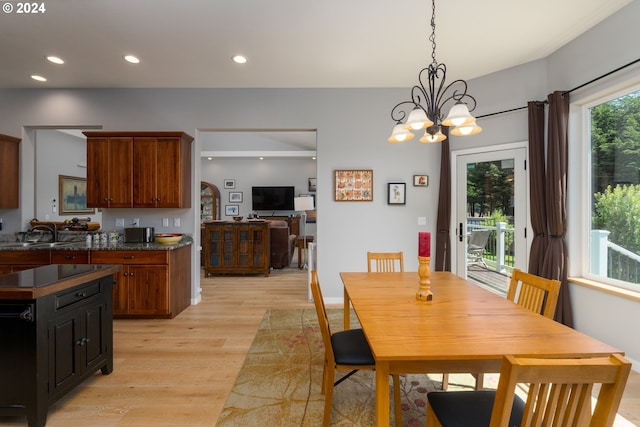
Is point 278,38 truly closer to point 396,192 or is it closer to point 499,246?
point 396,192

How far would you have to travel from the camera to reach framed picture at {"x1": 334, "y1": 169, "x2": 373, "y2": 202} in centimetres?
413

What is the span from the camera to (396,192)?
4141mm

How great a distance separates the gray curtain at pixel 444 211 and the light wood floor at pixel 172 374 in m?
1.87

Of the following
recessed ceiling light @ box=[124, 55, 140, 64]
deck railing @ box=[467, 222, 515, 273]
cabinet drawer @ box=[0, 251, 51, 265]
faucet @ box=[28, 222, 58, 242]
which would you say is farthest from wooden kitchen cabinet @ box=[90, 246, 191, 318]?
deck railing @ box=[467, 222, 515, 273]

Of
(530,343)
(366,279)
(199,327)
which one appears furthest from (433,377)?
(199,327)

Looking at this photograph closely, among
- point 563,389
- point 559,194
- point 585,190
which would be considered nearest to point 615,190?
point 585,190

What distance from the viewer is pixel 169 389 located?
86.5 inches

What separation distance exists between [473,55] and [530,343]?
10.1 ft

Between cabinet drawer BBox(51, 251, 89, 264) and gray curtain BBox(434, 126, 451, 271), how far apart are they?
14.1ft

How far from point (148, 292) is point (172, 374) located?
1.43 metres

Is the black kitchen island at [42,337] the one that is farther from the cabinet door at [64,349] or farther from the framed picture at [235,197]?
the framed picture at [235,197]

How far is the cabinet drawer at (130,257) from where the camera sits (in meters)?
3.47

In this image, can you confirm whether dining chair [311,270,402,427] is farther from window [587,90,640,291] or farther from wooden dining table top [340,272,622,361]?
window [587,90,640,291]

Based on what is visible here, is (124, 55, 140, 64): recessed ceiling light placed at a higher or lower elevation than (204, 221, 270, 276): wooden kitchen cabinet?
higher
